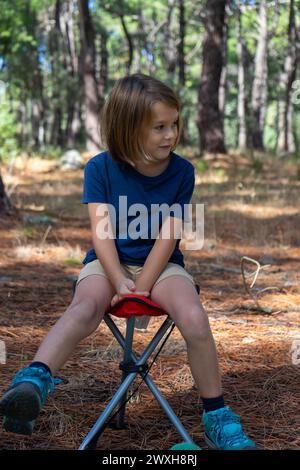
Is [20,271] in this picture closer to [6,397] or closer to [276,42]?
[6,397]

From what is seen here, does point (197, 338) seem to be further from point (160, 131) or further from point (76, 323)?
point (160, 131)

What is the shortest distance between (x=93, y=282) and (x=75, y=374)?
2.24 feet

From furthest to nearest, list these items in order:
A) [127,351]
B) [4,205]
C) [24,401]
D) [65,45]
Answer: [65,45] → [4,205] → [127,351] → [24,401]

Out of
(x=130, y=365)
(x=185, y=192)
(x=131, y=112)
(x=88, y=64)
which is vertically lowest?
(x=130, y=365)

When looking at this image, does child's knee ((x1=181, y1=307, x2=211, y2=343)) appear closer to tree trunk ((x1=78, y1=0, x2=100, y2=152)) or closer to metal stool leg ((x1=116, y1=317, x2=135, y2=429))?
metal stool leg ((x1=116, y1=317, x2=135, y2=429))

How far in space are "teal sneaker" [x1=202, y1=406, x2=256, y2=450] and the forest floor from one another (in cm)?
15

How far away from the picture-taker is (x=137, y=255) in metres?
2.48

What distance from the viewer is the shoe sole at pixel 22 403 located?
196 cm

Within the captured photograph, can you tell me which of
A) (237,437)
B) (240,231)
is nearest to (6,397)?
(237,437)

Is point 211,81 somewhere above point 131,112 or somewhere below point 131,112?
below

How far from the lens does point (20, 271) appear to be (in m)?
4.78

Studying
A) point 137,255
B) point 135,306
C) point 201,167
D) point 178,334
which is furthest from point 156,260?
point 201,167

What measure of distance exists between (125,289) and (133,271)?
23cm

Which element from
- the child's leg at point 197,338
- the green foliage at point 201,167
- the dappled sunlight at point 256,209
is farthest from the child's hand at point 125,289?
the green foliage at point 201,167
